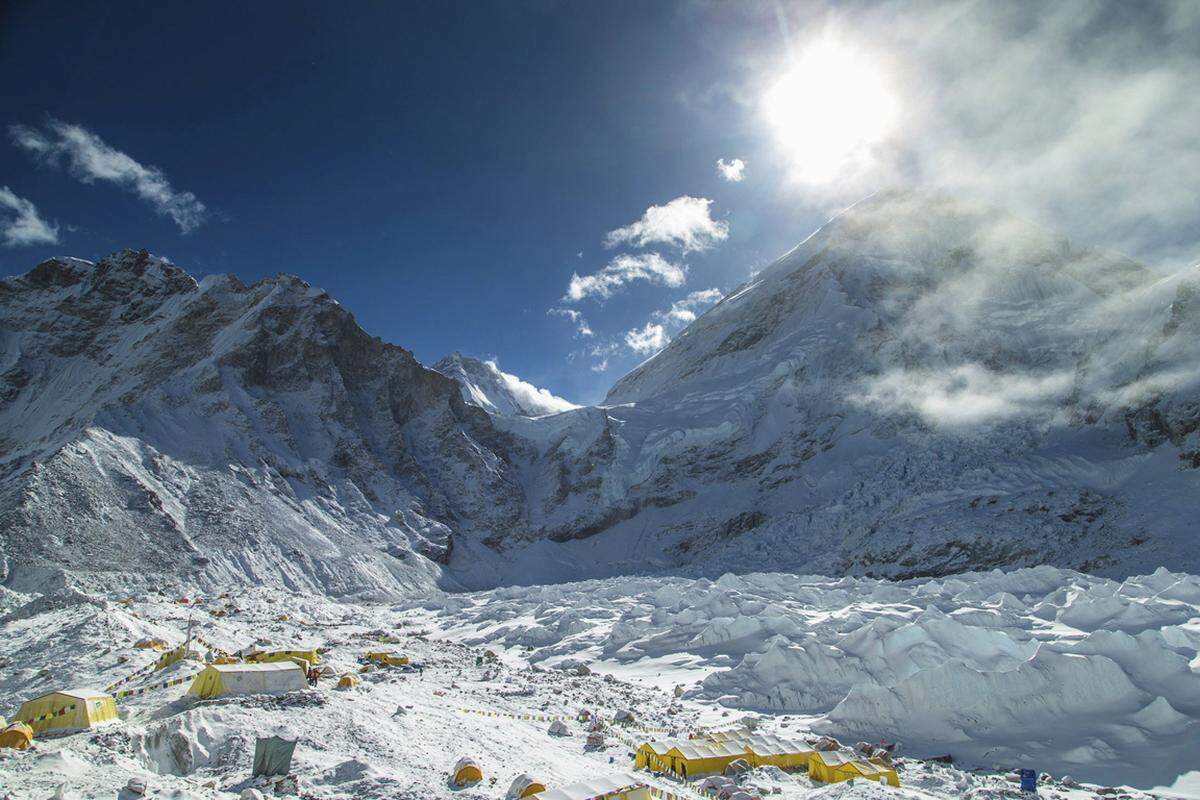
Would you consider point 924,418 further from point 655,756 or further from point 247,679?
Answer: point 247,679

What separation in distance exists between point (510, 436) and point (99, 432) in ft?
196

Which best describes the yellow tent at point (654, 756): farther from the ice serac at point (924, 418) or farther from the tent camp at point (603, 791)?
the ice serac at point (924, 418)

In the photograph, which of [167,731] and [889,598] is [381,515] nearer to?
[889,598]

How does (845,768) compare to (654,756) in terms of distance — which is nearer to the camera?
(845,768)

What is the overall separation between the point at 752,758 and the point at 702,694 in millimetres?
10433

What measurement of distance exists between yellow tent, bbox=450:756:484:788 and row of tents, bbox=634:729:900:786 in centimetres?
500

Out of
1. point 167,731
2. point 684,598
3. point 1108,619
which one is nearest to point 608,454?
point 684,598

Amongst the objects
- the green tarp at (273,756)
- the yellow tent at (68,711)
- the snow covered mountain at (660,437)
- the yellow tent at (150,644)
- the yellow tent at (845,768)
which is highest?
the snow covered mountain at (660,437)

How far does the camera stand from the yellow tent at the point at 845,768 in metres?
Result: 16.9

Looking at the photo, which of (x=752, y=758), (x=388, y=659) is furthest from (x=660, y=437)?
(x=752, y=758)

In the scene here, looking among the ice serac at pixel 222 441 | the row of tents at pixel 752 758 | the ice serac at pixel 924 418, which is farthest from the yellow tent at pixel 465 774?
the ice serac at pixel 924 418

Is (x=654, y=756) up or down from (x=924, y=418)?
down

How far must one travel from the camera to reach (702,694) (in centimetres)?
2877

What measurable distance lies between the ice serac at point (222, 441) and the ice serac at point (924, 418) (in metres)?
23.1
